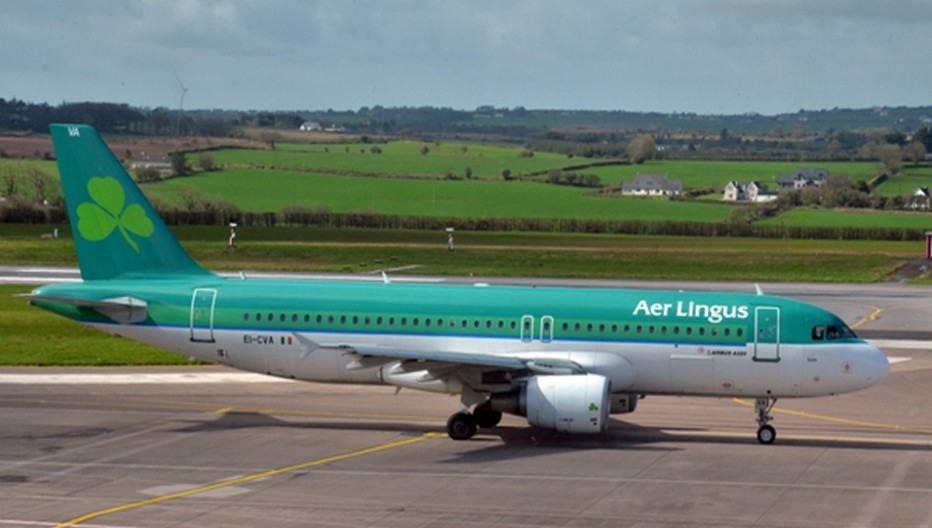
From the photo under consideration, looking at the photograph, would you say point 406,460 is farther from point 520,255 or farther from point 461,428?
point 520,255

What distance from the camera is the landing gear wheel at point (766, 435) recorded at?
1425 inches

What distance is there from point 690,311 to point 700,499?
8.02 metres

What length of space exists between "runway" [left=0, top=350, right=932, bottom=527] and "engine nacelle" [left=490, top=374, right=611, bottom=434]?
676mm

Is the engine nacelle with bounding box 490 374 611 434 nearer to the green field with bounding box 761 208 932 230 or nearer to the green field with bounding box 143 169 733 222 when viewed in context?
the green field with bounding box 761 208 932 230

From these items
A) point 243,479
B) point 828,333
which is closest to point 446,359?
point 243,479

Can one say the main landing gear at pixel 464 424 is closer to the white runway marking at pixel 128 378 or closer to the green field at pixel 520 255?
the white runway marking at pixel 128 378

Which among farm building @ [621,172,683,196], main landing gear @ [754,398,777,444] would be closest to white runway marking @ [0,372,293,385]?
main landing gear @ [754,398,777,444]

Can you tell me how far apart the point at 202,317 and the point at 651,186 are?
149 m

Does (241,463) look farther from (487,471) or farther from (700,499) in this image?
(700,499)

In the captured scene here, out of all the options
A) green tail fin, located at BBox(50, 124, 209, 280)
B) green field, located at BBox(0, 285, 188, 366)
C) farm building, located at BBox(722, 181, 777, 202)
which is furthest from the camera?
farm building, located at BBox(722, 181, 777, 202)

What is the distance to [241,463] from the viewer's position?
33000 mm

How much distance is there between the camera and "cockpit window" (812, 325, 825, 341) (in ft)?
119

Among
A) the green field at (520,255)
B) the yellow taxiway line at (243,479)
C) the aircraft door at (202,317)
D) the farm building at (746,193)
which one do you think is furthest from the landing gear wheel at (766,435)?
the farm building at (746,193)

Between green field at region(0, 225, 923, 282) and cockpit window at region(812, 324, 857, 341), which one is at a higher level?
Answer: cockpit window at region(812, 324, 857, 341)
